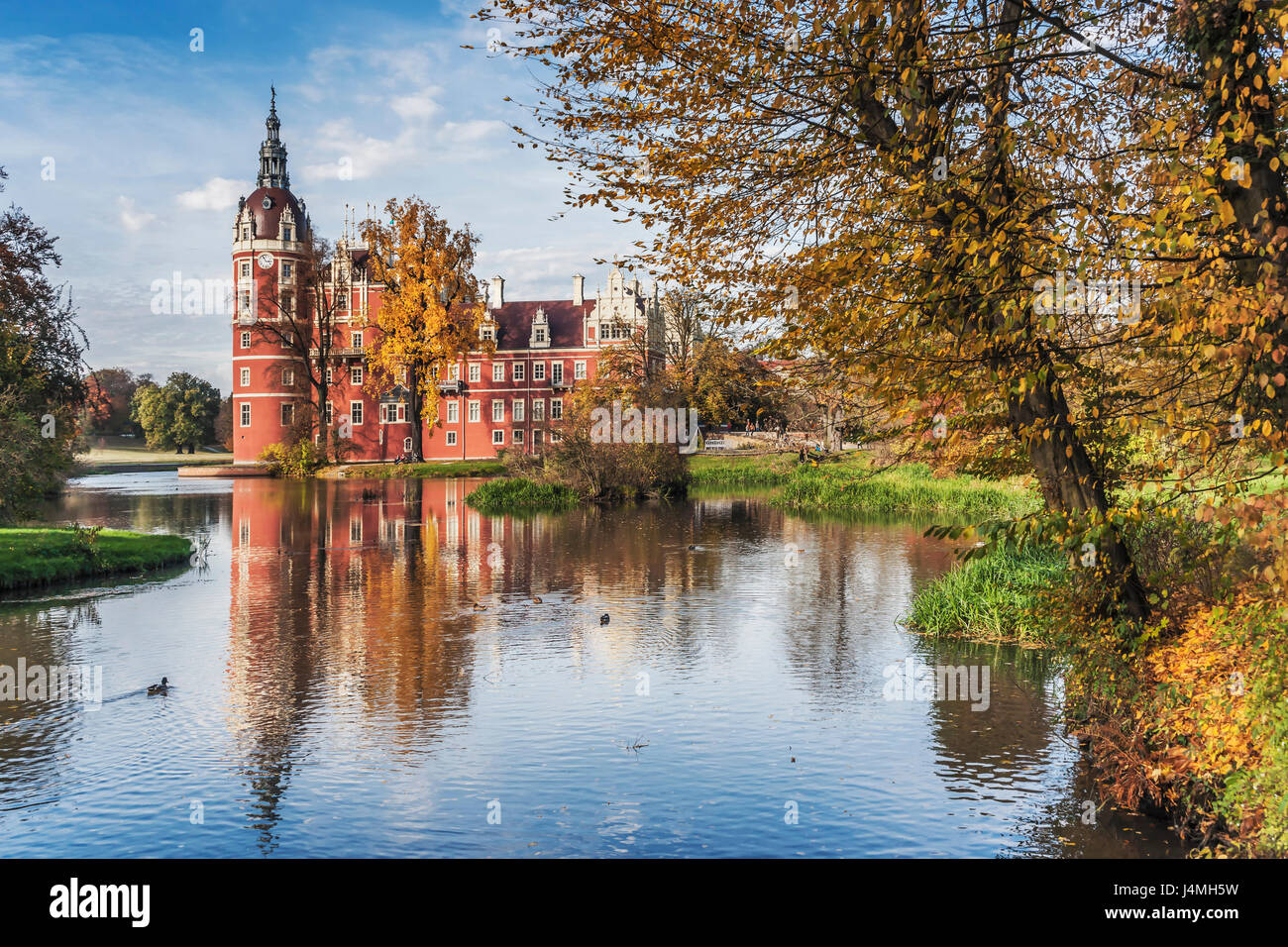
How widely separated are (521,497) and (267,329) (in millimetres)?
41681

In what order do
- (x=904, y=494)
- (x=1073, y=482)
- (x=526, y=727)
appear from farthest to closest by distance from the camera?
(x=904, y=494) → (x=526, y=727) → (x=1073, y=482)

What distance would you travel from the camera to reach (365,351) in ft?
247

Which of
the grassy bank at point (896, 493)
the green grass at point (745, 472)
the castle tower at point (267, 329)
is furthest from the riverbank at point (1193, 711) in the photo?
the castle tower at point (267, 329)

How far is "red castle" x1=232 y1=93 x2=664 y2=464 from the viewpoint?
75312 mm

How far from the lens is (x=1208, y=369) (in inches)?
285

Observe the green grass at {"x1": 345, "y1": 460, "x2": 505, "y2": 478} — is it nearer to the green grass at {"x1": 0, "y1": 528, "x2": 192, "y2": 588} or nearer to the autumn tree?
the autumn tree

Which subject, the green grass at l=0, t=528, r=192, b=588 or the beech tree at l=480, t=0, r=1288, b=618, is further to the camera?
the green grass at l=0, t=528, r=192, b=588

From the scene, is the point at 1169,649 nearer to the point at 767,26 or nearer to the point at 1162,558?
the point at 1162,558

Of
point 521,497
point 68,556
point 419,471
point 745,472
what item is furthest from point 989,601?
point 419,471

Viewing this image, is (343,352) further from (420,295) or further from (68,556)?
(68,556)

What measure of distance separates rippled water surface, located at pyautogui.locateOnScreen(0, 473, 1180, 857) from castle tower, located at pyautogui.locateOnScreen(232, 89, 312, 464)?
56.2 m

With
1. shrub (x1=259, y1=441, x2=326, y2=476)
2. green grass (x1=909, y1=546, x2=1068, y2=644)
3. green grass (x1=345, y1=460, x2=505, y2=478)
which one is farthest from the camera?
shrub (x1=259, y1=441, x2=326, y2=476)

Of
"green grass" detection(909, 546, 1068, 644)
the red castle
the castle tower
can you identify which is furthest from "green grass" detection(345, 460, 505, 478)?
"green grass" detection(909, 546, 1068, 644)
